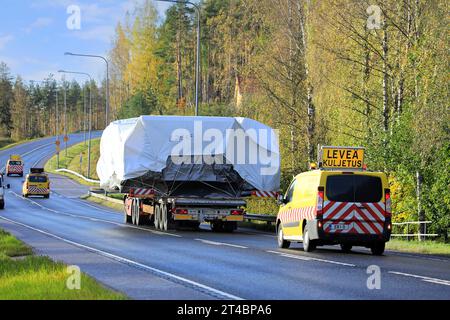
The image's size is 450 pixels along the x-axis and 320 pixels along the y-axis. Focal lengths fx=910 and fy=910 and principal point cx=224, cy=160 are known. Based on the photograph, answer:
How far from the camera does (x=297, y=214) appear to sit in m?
22.5

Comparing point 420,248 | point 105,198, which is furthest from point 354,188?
point 105,198

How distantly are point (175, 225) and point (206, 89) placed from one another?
278 ft

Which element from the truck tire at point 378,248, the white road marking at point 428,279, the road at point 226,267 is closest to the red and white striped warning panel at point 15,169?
the road at point 226,267

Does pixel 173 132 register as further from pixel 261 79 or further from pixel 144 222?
pixel 261 79

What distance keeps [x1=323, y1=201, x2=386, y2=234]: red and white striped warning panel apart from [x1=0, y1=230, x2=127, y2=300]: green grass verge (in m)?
6.84

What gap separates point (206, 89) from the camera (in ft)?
388

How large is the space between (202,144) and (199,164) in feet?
2.26

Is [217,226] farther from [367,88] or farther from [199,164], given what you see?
[367,88]

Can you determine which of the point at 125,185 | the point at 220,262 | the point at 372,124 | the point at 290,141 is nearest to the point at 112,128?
the point at 125,185

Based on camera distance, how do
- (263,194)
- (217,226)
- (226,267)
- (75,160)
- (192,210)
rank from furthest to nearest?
(75,160) → (217,226) → (263,194) → (192,210) → (226,267)

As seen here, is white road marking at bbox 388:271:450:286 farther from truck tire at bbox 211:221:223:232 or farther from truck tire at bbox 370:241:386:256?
truck tire at bbox 211:221:223:232

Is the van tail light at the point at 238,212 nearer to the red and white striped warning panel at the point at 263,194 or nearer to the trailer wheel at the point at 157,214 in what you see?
the red and white striped warning panel at the point at 263,194

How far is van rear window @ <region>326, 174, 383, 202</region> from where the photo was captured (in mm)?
21062

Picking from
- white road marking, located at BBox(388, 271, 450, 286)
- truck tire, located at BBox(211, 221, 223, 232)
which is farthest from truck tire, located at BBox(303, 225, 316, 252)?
truck tire, located at BBox(211, 221, 223, 232)
